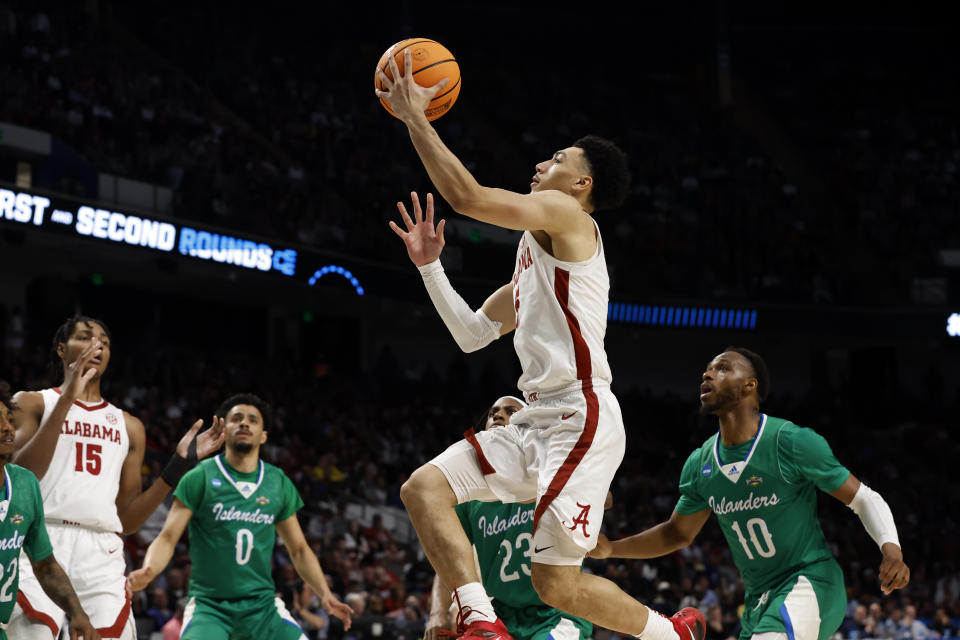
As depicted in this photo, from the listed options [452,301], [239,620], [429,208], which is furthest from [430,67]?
[239,620]

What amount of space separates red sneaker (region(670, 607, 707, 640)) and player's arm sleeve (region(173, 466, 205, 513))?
3246mm

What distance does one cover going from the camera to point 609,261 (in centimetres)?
2331

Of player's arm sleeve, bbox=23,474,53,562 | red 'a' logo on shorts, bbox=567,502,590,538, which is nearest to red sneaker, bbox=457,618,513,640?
red 'a' logo on shorts, bbox=567,502,590,538

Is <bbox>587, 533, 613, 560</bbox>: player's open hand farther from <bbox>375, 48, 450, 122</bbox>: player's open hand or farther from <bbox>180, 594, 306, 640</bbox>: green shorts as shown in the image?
<bbox>375, 48, 450, 122</bbox>: player's open hand

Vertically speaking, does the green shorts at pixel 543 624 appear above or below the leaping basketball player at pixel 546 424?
below

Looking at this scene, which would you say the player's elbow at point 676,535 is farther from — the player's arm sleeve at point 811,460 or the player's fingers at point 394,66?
the player's fingers at point 394,66

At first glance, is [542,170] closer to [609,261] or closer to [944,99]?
[609,261]

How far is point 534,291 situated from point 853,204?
72.4 feet

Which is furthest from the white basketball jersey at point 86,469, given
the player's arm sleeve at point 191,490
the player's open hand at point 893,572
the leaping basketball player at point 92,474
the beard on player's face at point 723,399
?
the player's open hand at point 893,572

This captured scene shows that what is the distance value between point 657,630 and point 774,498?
1.04m

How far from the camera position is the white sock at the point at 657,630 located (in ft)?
16.8

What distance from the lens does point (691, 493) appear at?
6.27m

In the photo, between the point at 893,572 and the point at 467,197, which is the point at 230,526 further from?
the point at 893,572

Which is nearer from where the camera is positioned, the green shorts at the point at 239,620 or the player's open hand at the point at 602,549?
the player's open hand at the point at 602,549
